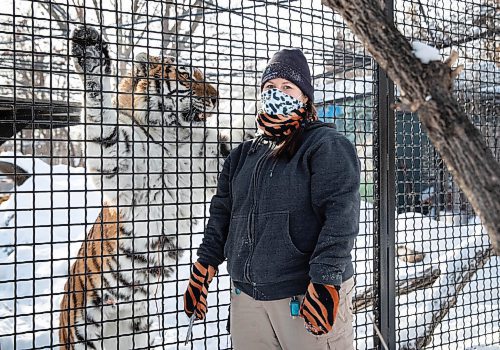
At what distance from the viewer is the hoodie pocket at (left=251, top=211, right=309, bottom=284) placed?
1750mm

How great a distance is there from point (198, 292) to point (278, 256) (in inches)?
19.1

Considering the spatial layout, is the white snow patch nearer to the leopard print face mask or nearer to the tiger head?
the leopard print face mask

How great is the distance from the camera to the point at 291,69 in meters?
1.91

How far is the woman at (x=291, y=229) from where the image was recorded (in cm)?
165

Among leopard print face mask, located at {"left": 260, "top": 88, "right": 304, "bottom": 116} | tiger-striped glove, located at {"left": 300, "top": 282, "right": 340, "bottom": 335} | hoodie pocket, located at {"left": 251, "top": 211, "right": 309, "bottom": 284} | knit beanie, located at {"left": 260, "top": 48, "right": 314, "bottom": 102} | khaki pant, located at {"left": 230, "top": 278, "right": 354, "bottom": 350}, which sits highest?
knit beanie, located at {"left": 260, "top": 48, "right": 314, "bottom": 102}

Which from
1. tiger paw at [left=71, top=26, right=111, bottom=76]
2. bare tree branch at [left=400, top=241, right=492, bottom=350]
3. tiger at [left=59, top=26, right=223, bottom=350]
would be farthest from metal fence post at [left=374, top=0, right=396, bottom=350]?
tiger paw at [left=71, top=26, right=111, bottom=76]

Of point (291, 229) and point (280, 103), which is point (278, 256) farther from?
point (280, 103)

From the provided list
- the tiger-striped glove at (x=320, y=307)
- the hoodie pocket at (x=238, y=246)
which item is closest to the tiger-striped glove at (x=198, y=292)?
the hoodie pocket at (x=238, y=246)

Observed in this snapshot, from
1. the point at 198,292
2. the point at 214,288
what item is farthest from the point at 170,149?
the point at 214,288

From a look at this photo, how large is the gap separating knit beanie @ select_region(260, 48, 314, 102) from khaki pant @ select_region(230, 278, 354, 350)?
2.74ft

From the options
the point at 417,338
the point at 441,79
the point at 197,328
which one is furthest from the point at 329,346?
the point at 197,328

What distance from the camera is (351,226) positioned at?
1.68m

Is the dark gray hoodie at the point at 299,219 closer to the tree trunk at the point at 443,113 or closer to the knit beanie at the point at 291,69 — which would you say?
the knit beanie at the point at 291,69

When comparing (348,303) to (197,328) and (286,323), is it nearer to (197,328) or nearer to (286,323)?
(286,323)
